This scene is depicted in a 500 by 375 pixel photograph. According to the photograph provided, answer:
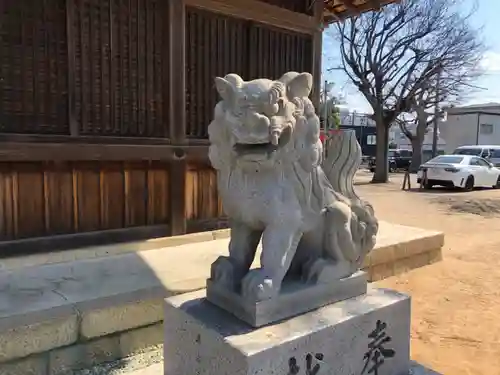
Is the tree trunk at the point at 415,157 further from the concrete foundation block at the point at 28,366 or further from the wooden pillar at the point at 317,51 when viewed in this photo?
the concrete foundation block at the point at 28,366

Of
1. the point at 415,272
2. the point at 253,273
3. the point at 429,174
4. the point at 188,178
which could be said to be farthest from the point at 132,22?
the point at 429,174

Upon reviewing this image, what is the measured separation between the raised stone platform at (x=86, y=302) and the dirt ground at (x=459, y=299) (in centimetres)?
196

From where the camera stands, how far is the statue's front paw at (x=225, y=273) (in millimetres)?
2168

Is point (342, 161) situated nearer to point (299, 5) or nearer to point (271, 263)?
point (271, 263)

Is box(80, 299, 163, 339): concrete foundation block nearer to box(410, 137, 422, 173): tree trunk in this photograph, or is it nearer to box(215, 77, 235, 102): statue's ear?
box(215, 77, 235, 102): statue's ear

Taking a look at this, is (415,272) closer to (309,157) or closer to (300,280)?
(300,280)

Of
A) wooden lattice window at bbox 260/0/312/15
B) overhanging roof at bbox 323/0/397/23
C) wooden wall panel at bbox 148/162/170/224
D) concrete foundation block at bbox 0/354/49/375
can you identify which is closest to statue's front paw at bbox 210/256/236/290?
concrete foundation block at bbox 0/354/49/375

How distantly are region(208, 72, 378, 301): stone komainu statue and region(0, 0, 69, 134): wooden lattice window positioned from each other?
2485 mm

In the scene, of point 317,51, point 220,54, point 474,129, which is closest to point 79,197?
point 220,54

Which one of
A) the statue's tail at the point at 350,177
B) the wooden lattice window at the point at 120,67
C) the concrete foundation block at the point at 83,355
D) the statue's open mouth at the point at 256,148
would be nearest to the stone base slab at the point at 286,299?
the statue's tail at the point at 350,177

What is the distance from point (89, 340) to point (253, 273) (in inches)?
58.2

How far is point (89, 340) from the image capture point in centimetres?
280

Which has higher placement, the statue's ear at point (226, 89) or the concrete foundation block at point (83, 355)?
the statue's ear at point (226, 89)

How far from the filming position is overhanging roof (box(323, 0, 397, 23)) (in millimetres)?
5659
